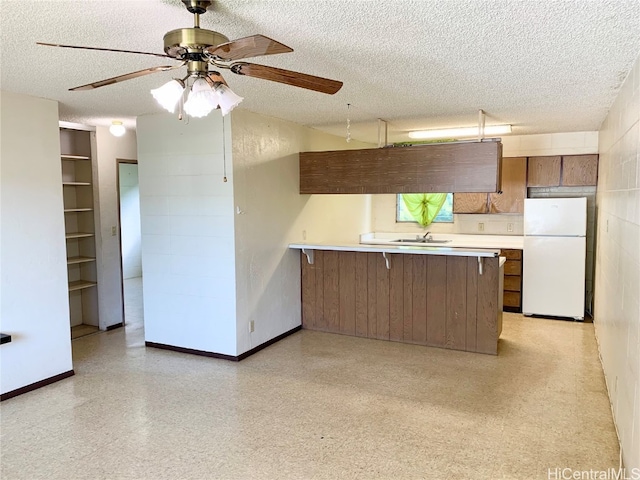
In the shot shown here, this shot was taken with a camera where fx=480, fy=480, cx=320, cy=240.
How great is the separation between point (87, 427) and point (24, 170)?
75.2 inches

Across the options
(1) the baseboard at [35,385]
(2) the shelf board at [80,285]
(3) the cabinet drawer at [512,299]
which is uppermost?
(2) the shelf board at [80,285]

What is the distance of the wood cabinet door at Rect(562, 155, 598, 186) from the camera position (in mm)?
5617

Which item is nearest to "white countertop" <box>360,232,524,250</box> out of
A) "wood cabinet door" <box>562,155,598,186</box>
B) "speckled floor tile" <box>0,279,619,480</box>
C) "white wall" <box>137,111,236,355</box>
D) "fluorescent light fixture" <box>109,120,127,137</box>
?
"wood cabinet door" <box>562,155,598,186</box>

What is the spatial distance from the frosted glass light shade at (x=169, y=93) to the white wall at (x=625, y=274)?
2.23 meters

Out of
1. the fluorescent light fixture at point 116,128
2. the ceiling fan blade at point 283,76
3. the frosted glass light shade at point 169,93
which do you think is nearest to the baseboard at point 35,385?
the fluorescent light fixture at point 116,128

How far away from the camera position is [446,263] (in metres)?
4.62

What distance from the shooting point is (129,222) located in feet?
28.9

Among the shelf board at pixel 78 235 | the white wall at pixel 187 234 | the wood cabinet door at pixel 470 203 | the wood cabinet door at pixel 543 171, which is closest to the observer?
the white wall at pixel 187 234

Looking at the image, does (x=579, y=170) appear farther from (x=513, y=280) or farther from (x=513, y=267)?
(x=513, y=280)

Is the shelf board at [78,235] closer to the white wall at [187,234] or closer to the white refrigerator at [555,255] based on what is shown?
the white wall at [187,234]

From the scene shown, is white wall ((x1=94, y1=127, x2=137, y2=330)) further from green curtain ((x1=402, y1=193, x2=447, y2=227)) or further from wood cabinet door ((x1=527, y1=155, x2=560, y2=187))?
wood cabinet door ((x1=527, y1=155, x2=560, y2=187))

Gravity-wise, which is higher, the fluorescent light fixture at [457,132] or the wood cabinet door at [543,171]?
the fluorescent light fixture at [457,132]

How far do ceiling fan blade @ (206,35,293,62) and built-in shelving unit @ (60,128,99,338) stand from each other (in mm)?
4028

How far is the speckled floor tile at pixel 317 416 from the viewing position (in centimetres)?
260
